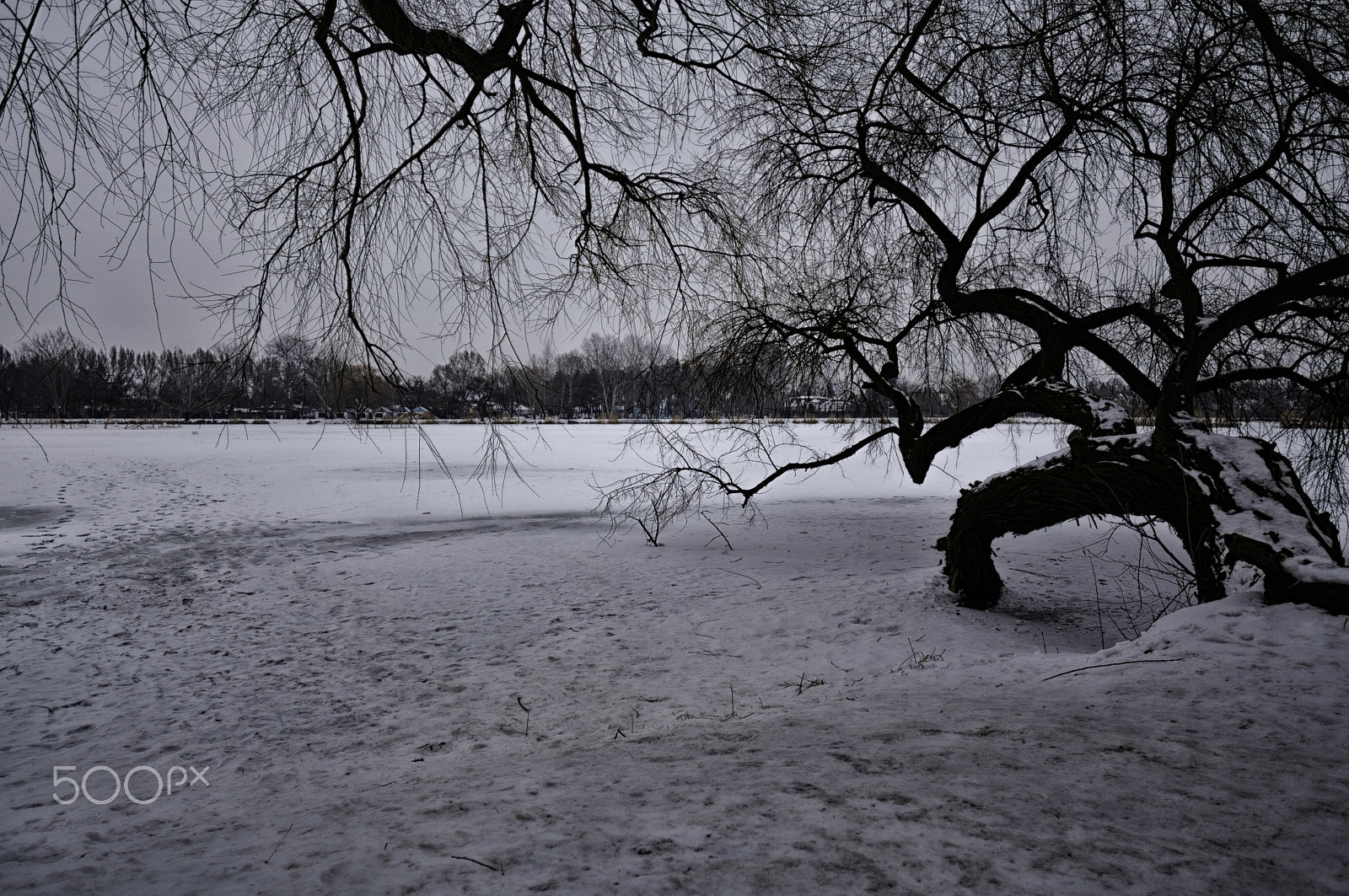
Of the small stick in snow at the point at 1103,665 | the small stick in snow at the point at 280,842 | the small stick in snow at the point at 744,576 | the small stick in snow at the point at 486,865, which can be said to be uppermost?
the small stick in snow at the point at 1103,665

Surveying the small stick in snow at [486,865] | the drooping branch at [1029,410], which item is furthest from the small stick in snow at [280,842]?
the drooping branch at [1029,410]

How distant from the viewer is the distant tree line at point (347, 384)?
227 centimetres

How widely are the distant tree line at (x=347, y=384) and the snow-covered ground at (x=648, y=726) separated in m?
1.28

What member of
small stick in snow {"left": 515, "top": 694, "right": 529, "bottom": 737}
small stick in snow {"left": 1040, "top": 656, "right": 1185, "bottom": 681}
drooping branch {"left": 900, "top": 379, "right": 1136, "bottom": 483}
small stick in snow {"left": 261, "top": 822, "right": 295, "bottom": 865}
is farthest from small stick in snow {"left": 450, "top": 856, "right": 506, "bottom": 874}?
drooping branch {"left": 900, "top": 379, "right": 1136, "bottom": 483}

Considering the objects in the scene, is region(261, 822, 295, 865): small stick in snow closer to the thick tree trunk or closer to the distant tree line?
the distant tree line

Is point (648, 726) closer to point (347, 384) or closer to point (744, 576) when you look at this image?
point (347, 384)

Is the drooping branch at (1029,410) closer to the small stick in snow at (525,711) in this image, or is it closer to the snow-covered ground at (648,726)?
the snow-covered ground at (648,726)

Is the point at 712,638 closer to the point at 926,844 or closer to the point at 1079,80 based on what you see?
the point at 926,844

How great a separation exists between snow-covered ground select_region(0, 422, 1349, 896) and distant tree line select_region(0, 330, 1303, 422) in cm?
128

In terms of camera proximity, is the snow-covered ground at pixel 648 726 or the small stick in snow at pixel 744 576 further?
the small stick in snow at pixel 744 576

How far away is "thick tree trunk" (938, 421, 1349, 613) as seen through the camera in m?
2.69

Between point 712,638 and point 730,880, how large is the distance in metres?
3.55

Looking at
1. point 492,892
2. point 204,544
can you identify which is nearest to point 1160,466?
point 492,892

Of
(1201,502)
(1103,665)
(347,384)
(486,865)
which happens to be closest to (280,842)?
(486,865)
